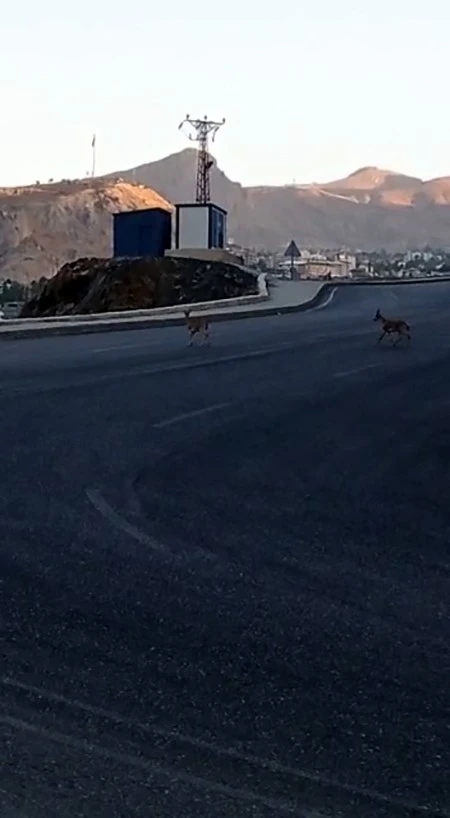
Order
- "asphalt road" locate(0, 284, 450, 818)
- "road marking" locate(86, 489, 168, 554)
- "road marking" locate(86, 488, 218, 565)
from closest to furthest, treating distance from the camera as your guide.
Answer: "asphalt road" locate(0, 284, 450, 818), "road marking" locate(86, 488, 218, 565), "road marking" locate(86, 489, 168, 554)

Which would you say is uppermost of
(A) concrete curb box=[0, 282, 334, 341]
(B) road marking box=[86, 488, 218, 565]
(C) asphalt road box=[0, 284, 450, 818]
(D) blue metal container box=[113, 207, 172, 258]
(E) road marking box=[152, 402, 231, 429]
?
(D) blue metal container box=[113, 207, 172, 258]

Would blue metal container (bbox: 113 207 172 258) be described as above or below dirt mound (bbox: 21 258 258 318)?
above

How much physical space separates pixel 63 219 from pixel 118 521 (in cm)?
16882

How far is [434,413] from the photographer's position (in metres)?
16.3

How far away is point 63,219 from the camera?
6905 inches

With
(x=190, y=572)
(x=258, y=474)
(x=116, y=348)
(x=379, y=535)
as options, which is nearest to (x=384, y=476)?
(x=258, y=474)

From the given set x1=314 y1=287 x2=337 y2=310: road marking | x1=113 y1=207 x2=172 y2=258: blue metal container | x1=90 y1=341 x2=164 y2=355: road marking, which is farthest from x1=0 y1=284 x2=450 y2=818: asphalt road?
x1=113 y1=207 x2=172 y2=258: blue metal container

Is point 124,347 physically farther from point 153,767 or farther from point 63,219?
point 63,219

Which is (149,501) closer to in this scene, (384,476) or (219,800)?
(384,476)

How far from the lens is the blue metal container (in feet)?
178

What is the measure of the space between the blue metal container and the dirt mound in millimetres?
5488

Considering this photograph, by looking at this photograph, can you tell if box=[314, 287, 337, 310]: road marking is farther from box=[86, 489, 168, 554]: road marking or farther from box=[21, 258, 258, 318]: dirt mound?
box=[86, 489, 168, 554]: road marking

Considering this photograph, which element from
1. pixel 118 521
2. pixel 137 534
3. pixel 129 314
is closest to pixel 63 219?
pixel 129 314

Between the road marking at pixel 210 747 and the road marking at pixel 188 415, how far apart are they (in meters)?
8.14
